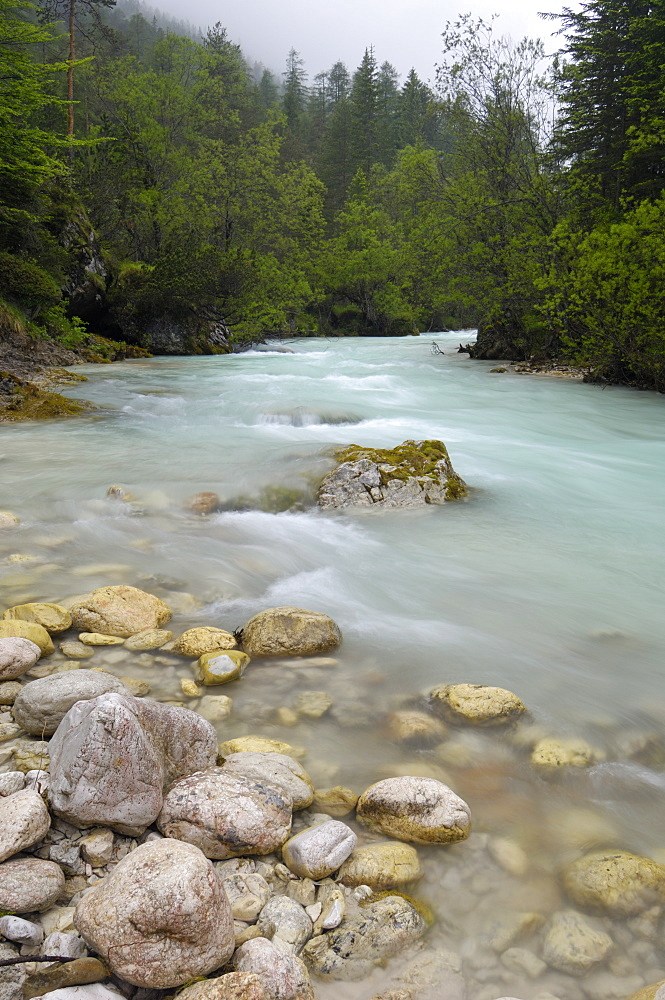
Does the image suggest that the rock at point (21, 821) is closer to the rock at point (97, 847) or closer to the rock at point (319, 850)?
the rock at point (97, 847)

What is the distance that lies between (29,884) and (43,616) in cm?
216

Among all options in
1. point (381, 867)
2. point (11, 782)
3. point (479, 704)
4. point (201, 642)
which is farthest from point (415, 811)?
point (201, 642)

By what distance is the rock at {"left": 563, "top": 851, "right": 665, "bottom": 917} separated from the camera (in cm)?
209

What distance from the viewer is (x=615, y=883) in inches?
84.7

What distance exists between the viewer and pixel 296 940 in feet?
Result: 6.23

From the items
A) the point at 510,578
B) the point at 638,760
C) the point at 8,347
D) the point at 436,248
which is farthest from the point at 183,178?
the point at 638,760

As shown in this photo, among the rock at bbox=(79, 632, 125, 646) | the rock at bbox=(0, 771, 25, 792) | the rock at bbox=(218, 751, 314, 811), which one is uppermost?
the rock at bbox=(0, 771, 25, 792)

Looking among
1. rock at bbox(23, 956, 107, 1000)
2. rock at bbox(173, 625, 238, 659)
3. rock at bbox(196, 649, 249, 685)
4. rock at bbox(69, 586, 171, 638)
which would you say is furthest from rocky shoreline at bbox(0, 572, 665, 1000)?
rock at bbox(69, 586, 171, 638)

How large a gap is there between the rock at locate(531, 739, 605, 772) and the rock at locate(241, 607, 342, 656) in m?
1.37

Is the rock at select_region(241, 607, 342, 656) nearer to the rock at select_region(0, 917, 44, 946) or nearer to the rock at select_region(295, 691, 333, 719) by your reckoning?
the rock at select_region(295, 691, 333, 719)

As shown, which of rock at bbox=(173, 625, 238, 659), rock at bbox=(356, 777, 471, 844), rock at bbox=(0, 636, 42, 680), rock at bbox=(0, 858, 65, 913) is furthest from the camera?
rock at bbox=(173, 625, 238, 659)

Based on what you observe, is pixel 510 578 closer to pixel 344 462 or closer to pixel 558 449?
pixel 344 462

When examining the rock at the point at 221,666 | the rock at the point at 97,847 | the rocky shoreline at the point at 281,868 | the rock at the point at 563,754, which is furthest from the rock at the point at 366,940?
the rock at the point at 221,666

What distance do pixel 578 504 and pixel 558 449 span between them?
300cm
